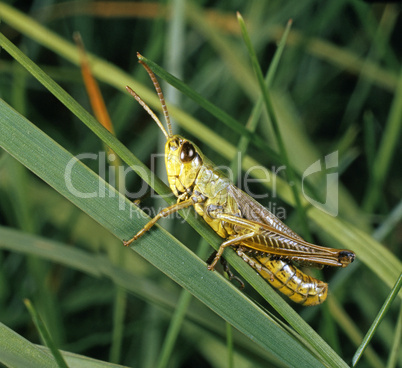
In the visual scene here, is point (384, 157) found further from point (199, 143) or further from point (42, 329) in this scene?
point (42, 329)

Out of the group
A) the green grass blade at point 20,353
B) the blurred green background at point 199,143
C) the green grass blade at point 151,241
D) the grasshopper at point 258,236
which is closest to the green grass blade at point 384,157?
the blurred green background at point 199,143

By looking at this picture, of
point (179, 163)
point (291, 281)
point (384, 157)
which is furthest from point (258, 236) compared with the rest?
point (384, 157)

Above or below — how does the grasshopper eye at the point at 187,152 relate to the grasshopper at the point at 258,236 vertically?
above

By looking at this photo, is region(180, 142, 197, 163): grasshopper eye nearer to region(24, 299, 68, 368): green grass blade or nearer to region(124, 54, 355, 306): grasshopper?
region(124, 54, 355, 306): grasshopper

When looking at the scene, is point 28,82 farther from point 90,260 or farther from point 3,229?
point 90,260

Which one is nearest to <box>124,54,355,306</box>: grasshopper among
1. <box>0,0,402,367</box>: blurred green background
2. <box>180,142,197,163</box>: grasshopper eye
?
<box>180,142,197,163</box>: grasshopper eye

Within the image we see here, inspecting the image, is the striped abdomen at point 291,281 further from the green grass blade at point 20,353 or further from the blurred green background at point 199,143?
the green grass blade at point 20,353

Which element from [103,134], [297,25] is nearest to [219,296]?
[103,134]
